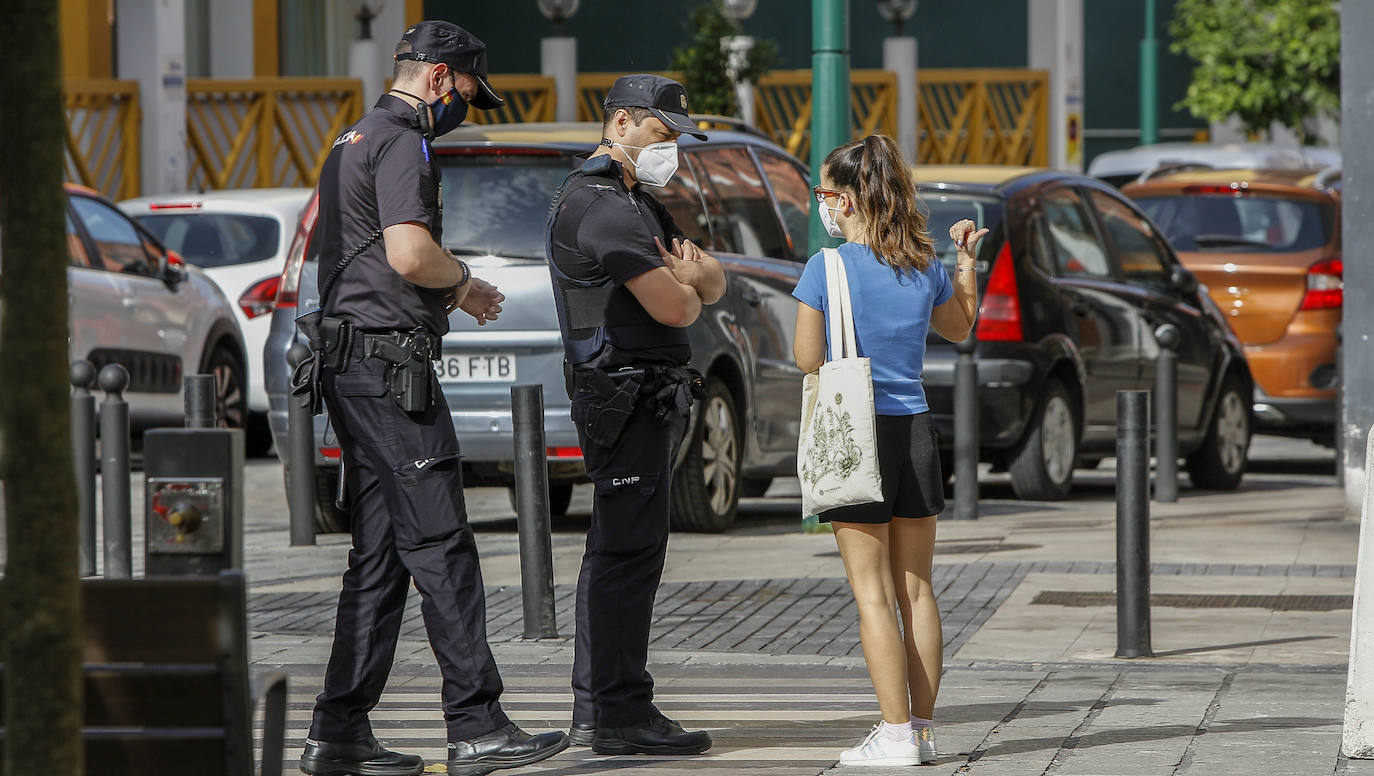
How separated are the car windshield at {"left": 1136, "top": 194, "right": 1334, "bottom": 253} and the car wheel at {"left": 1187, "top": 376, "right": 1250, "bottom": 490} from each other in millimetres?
1360

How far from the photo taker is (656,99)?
5746mm

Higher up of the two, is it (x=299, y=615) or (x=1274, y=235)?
(x=1274, y=235)

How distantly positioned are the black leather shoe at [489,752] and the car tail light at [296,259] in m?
4.54

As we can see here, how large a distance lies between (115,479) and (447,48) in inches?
143

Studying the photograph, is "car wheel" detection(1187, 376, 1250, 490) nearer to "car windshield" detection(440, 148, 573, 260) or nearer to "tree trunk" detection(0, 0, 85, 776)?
"car windshield" detection(440, 148, 573, 260)

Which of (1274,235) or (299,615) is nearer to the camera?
(299,615)

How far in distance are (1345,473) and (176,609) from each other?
27.4 ft

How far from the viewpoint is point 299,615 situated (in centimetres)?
810

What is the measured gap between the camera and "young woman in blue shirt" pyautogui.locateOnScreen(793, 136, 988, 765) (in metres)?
5.48

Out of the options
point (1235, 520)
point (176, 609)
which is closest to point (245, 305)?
point (1235, 520)

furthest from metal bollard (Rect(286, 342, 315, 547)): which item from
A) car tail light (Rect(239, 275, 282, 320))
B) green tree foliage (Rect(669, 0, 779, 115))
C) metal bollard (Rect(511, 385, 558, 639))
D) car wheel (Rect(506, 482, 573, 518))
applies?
green tree foliage (Rect(669, 0, 779, 115))

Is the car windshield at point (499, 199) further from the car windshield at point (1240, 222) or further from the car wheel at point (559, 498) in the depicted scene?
the car windshield at point (1240, 222)

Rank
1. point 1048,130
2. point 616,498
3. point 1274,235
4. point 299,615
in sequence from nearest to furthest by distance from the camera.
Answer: point 616,498, point 299,615, point 1274,235, point 1048,130

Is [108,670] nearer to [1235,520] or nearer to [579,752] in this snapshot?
[579,752]
